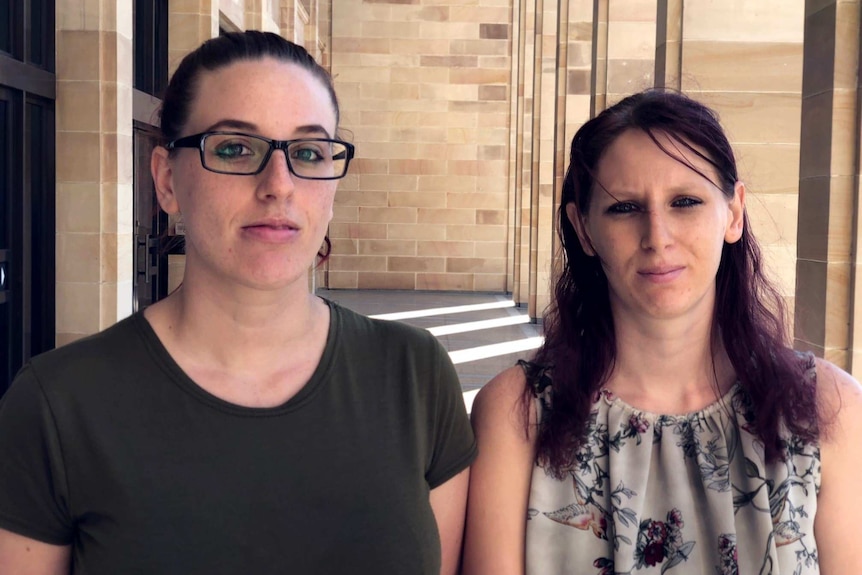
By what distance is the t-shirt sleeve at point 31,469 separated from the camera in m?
1.42

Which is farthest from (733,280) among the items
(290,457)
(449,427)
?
(290,457)

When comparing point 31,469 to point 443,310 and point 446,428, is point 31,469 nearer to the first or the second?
point 446,428

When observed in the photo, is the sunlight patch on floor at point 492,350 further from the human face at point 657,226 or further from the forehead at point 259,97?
the forehead at point 259,97

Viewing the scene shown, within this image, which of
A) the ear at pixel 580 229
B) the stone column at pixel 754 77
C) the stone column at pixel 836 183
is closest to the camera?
the ear at pixel 580 229

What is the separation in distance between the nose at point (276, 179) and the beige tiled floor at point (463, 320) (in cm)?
674

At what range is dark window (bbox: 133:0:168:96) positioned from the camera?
7.30 meters

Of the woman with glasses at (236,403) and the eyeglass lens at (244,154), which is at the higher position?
the eyeglass lens at (244,154)

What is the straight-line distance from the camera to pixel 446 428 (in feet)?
5.48

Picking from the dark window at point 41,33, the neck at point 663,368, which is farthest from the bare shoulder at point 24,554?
the dark window at point 41,33

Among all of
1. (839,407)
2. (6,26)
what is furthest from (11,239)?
(839,407)

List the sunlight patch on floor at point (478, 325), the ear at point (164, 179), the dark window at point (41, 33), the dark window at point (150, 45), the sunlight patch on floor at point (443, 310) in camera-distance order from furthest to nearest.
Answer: the sunlight patch on floor at point (443, 310)
the sunlight patch on floor at point (478, 325)
the dark window at point (150, 45)
the dark window at point (41, 33)
the ear at point (164, 179)

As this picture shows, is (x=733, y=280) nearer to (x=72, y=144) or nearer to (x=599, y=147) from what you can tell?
(x=599, y=147)

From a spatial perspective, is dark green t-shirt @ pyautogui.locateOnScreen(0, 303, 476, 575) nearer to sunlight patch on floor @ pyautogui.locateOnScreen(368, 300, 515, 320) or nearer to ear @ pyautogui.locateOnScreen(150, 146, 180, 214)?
ear @ pyautogui.locateOnScreen(150, 146, 180, 214)

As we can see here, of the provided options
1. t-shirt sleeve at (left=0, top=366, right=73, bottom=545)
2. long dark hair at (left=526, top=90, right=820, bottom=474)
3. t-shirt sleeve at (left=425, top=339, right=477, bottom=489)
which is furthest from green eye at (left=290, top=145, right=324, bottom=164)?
long dark hair at (left=526, top=90, right=820, bottom=474)
